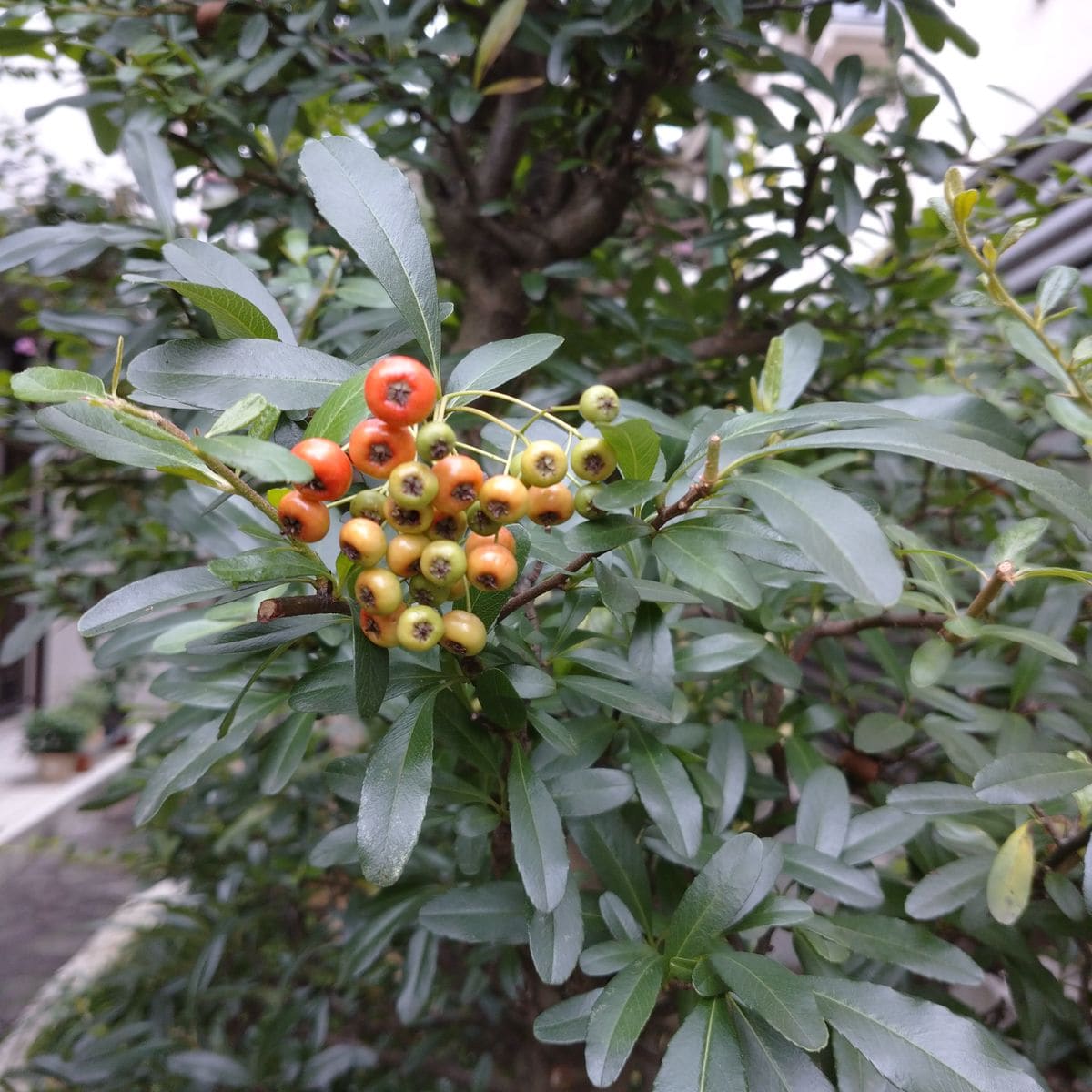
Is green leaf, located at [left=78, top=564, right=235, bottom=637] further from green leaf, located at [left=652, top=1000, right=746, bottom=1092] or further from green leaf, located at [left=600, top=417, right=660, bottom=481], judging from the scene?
green leaf, located at [left=652, top=1000, right=746, bottom=1092]

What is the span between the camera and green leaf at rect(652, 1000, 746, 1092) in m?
0.44

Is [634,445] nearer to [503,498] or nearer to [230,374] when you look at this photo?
[503,498]

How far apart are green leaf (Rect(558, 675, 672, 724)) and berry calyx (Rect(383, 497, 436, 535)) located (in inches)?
8.1

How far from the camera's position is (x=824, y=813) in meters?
0.66

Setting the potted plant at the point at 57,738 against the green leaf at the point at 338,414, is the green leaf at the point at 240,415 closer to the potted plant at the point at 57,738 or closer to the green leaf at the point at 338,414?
the green leaf at the point at 338,414

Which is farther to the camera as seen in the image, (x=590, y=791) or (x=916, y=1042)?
(x=590, y=791)

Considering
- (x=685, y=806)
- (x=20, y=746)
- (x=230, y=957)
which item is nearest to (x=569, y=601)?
(x=685, y=806)

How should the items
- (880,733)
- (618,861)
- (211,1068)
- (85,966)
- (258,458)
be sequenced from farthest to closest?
(85,966) < (211,1068) < (880,733) < (618,861) < (258,458)

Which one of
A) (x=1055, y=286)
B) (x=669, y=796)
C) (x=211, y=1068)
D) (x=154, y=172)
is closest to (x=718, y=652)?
(x=669, y=796)

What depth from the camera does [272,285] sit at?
2.77 feet

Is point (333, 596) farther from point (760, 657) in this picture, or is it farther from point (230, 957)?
point (230, 957)

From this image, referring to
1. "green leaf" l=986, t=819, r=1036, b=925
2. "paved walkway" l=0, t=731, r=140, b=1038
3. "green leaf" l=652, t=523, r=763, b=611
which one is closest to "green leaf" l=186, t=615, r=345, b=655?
"green leaf" l=652, t=523, r=763, b=611

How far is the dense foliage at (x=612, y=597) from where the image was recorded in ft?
1.38

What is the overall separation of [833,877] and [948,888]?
0.10 m
